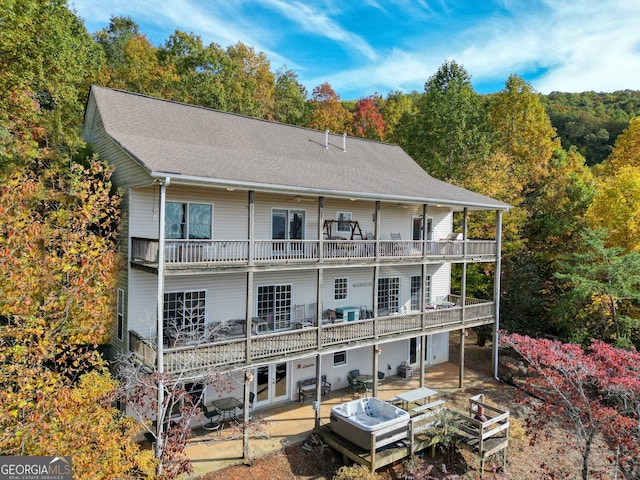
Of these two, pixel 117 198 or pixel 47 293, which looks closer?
pixel 47 293

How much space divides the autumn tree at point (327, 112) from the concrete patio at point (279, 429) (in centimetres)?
2838

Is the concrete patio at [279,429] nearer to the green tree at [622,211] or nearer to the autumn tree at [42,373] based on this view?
the autumn tree at [42,373]

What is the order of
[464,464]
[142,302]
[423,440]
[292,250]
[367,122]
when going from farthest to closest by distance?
[367,122]
[292,250]
[142,302]
[423,440]
[464,464]

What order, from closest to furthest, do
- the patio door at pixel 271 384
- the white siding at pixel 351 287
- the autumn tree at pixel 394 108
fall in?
the patio door at pixel 271 384, the white siding at pixel 351 287, the autumn tree at pixel 394 108

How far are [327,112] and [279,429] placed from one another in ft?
116

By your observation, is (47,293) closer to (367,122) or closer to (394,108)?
(367,122)

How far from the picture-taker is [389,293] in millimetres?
20234

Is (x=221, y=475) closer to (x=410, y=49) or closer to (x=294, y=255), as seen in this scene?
(x=294, y=255)

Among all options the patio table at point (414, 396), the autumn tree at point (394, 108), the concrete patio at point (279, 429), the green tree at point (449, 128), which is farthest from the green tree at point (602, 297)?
the autumn tree at point (394, 108)

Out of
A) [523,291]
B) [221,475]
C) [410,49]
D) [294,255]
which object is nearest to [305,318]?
[294,255]

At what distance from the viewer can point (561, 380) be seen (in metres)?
11.9

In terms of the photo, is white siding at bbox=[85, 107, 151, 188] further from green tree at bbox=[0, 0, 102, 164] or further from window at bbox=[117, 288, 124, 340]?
window at bbox=[117, 288, 124, 340]

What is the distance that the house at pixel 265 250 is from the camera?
1243cm

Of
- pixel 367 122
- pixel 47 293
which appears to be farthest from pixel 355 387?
pixel 367 122
